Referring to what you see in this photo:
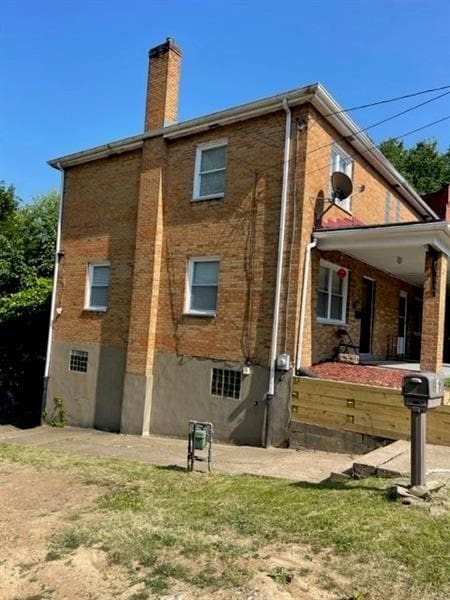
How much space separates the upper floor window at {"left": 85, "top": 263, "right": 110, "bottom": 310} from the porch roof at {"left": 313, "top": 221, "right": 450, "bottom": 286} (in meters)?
6.79

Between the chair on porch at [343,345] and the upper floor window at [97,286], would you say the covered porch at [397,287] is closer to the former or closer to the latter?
the chair on porch at [343,345]

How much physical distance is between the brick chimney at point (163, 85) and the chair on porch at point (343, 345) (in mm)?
7322

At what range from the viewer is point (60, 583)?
424 centimetres

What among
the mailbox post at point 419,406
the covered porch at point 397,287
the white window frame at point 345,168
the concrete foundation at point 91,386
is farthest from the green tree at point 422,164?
the mailbox post at point 419,406

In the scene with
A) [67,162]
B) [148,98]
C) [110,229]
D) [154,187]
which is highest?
[148,98]

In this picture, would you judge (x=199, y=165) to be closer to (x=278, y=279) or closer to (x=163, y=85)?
(x=163, y=85)

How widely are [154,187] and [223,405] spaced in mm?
6097

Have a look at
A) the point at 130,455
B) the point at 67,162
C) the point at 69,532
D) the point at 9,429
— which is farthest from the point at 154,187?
the point at 69,532

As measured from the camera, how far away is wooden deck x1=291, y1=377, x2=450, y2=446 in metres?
8.54

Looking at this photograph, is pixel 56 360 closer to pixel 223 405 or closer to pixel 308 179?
pixel 223 405

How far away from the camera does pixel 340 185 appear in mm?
12016

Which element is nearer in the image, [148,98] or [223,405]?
[223,405]

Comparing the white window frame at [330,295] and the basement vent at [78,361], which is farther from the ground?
the white window frame at [330,295]

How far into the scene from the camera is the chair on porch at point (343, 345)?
12.8m
